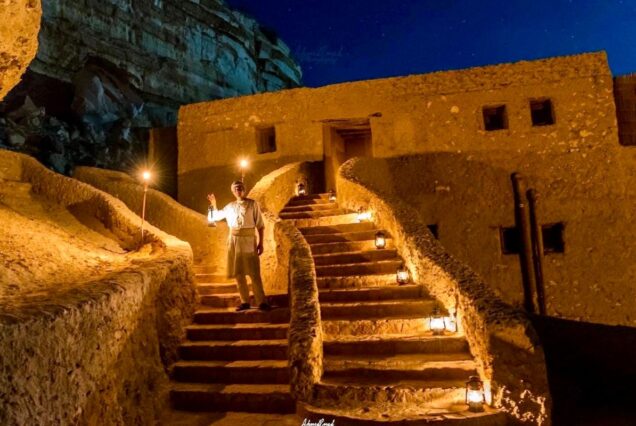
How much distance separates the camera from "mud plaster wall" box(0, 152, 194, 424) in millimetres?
3148

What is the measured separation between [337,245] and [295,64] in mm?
38322

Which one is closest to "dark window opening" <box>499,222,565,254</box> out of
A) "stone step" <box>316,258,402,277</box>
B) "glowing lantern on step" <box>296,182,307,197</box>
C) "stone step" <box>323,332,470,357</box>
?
"glowing lantern on step" <box>296,182,307,197</box>

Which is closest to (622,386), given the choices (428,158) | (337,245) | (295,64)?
(337,245)

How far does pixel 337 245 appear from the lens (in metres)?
8.10

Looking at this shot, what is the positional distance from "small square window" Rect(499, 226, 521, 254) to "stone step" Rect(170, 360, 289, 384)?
7.62 m

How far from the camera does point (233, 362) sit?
566 centimetres

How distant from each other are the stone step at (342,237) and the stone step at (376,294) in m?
1.71

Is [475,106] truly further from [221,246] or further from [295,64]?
[295,64]

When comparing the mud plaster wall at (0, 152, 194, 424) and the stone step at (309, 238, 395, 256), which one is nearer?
the mud plaster wall at (0, 152, 194, 424)

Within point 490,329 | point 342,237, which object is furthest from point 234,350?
point 342,237

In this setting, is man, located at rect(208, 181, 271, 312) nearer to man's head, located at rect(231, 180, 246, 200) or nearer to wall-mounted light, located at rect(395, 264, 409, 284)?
man's head, located at rect(231, 180, 246, 200)

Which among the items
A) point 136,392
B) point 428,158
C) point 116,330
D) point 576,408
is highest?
point 428,158

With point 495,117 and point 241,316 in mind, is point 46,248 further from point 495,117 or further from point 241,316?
point 495,117

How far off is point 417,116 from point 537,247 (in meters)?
4.31
